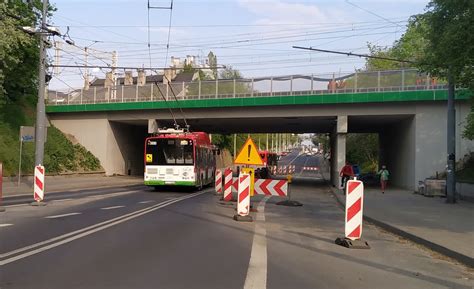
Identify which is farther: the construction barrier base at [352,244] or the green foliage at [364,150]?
the green foliage at [364,150]

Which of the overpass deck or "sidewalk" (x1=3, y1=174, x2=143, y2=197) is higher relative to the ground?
the overpass deck

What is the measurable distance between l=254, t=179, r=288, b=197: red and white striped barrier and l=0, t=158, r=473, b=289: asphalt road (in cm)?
373

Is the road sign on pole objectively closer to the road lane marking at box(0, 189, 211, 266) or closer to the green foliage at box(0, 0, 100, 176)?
the road lane marking at box(0, 189, 211, 266)

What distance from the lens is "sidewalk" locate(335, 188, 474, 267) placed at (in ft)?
34.1

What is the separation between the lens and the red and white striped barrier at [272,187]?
19.0 meters

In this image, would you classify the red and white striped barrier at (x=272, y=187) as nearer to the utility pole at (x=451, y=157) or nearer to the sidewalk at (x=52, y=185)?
the utility pole at (x=451, y=157)

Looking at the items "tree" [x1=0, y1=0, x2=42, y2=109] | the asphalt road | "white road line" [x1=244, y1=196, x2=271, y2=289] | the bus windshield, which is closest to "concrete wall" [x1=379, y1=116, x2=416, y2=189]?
the bus windshield

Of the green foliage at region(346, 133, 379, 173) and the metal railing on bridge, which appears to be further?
the green foliage at region(346, 133, 379, 173)

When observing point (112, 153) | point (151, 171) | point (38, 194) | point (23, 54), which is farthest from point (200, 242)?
point (112, 153)

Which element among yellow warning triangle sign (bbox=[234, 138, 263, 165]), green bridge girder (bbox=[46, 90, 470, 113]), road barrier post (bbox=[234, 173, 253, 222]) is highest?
Result: green bridge girder (bbox=[46, 90, 470, 113])

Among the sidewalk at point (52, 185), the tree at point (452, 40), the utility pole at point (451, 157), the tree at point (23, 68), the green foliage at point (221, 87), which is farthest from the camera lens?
the green foliage at point (221, 87)

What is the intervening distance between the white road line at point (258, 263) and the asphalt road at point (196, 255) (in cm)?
1

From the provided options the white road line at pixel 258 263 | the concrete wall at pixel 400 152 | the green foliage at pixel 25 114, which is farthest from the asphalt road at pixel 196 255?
the green foliage at pixel 25 114

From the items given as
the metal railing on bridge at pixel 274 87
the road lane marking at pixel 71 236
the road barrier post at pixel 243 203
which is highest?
the metal railing on bridge at pixel 274 87
